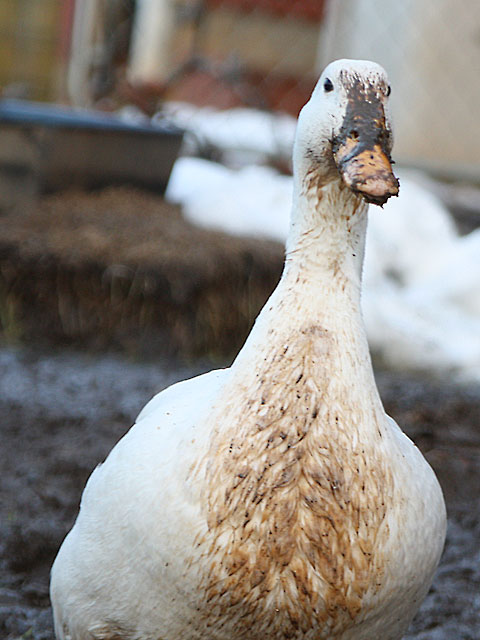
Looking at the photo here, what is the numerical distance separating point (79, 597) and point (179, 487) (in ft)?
1.09

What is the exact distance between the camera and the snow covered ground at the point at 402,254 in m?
4.22

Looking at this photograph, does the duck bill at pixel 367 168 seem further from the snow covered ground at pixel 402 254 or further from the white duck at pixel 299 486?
the snow covered ground at pixel 402 254

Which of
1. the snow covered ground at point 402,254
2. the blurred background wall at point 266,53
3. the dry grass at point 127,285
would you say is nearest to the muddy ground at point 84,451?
the dry grass at point 127,285

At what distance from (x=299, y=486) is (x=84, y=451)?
160 centimetres

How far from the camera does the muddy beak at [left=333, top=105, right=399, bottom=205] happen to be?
142cm

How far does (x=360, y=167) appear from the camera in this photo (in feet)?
4.76

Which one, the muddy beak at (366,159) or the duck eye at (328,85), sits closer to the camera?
the muddy beak at (366,159)

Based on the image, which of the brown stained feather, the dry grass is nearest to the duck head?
the brown stained feather

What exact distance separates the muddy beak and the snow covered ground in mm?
2686

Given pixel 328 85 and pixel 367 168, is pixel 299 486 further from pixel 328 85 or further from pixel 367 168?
pixel 328 85

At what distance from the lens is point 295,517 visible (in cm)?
159

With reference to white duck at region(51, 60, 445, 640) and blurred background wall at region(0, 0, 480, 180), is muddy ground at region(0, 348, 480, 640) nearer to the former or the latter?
white duck at region(51, 60, 445, 640)

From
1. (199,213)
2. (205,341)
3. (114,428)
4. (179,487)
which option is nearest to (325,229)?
(179,487)

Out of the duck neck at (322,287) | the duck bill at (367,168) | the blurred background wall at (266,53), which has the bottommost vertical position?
the duck neck at (322,287)
